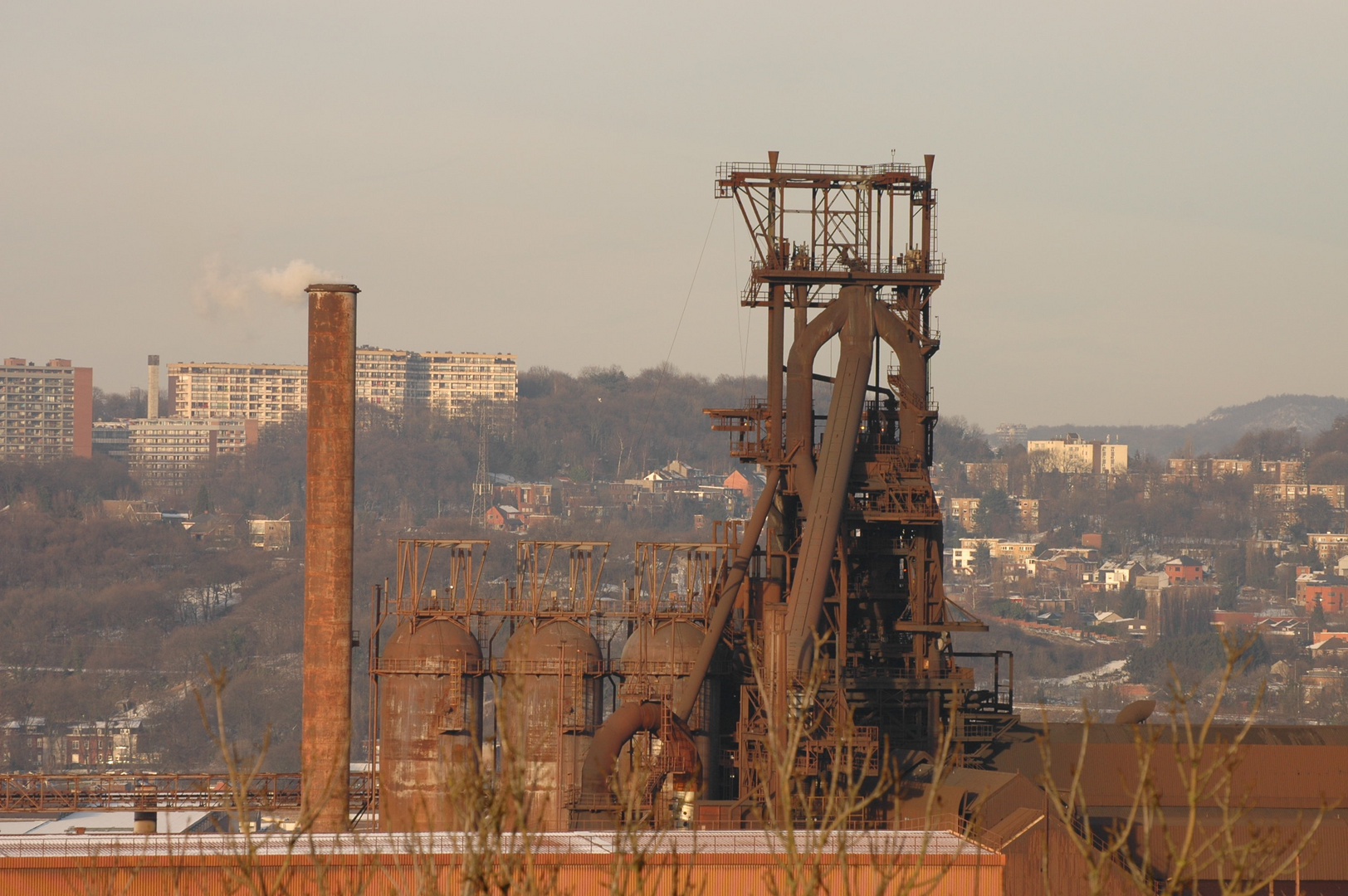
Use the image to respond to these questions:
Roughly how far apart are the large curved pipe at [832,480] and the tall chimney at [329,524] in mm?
11929

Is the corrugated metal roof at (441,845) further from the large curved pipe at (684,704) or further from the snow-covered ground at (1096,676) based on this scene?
the snow-covered ground at (1096,676)

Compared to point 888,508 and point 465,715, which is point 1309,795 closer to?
point 888,508

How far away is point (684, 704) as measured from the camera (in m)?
41.6

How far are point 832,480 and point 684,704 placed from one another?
607cm

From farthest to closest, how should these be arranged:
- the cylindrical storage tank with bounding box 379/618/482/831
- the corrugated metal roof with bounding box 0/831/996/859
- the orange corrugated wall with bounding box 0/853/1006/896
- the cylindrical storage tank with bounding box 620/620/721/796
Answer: the cylindrical storage tank with bounding box 379/618/482/831, the cylindrical storage tank with bounding box 620/620/721/796, the corrugated metal roof with bounding box 0/831/996/859, the orange corrugated wall with bounding box 0/853/1006/896

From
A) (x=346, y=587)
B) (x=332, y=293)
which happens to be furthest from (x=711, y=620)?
(x=332, y=293)

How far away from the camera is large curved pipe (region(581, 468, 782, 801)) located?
39.5m

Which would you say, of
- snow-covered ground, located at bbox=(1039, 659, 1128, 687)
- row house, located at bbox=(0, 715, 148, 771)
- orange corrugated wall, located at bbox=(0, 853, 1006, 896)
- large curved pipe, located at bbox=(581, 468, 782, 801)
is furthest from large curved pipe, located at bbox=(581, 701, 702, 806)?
snow-covered ground, located at bbox=(1039, 659, 1128, 687)

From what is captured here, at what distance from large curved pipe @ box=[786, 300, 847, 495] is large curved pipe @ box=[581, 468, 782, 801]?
0.73m

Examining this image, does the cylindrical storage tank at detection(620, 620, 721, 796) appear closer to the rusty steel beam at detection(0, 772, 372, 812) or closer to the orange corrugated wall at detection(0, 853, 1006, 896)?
the rusty steel beam at detection(0, 772, 372, 812)

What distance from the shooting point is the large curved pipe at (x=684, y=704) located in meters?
39.5

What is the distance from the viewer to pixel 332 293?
46.5 metres

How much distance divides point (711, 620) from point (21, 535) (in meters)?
171

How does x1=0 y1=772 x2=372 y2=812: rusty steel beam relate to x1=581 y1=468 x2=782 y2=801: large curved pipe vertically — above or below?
below
